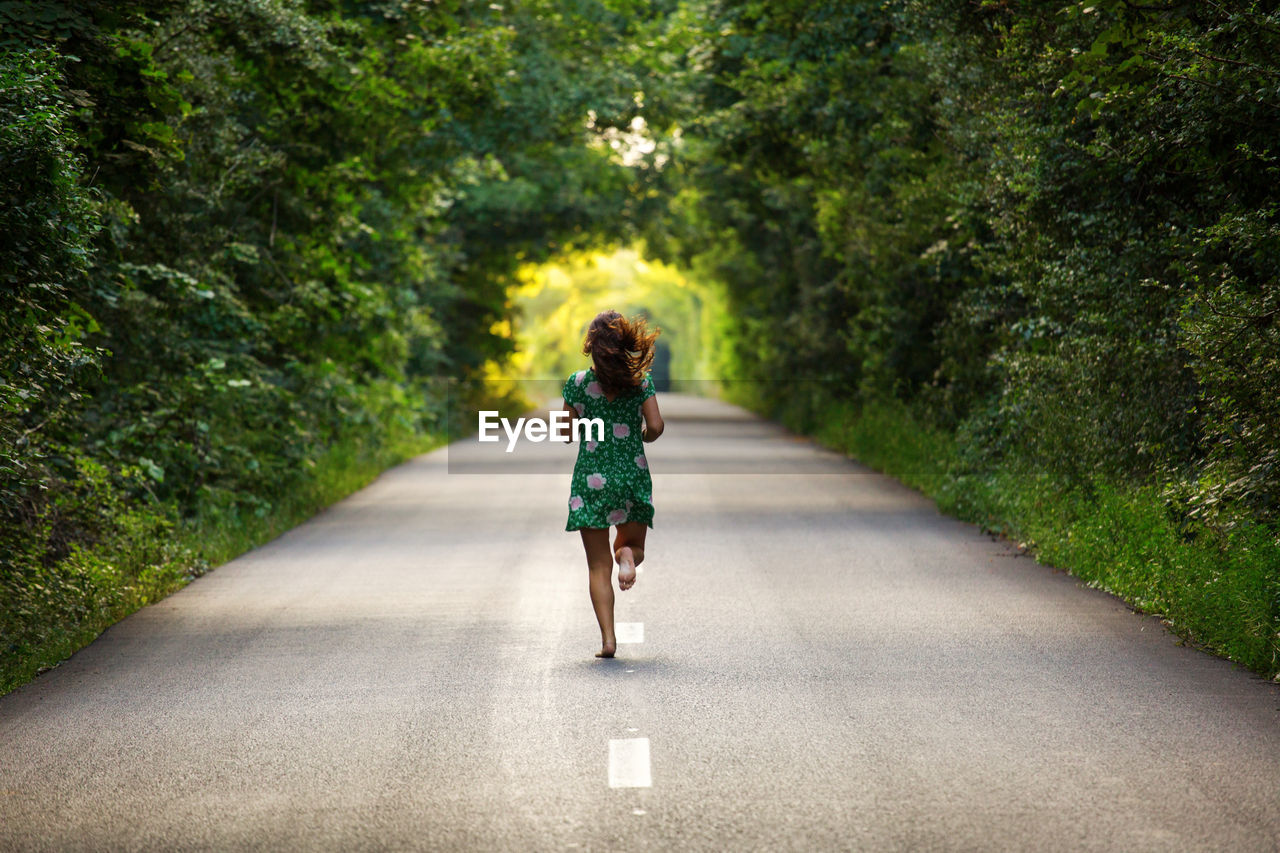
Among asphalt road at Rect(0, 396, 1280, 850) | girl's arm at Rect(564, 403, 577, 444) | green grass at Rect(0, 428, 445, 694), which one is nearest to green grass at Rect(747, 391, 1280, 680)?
asphalt road at Rect(0, 396, 1280, 850)

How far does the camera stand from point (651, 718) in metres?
7.52

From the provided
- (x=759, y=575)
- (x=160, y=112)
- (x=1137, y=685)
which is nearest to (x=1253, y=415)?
(x=1137, y=685)

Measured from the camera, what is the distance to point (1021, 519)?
580 inches

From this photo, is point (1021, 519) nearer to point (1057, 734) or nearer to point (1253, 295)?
point (1253, 295)

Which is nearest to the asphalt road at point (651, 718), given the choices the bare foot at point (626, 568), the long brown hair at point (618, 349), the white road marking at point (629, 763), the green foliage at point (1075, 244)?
the white road marking at point (629, 763)

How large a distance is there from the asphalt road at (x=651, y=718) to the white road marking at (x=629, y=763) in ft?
0.07

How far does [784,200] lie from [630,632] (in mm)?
24660

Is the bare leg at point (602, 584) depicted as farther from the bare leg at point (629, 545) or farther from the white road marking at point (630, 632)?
the white road marking at point (630, 632)

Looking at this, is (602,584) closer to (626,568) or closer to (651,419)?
(626,568)

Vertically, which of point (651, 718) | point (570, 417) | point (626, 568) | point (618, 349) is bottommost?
point (651, 718)

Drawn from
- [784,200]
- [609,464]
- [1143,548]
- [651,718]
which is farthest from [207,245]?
[784,200]

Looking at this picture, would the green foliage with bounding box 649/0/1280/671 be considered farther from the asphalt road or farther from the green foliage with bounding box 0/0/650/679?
the green foliage with bounding box 0/0/650/679

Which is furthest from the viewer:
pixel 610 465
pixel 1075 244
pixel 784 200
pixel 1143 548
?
pixel 784 200

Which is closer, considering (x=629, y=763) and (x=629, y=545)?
(x=629, y=763)
